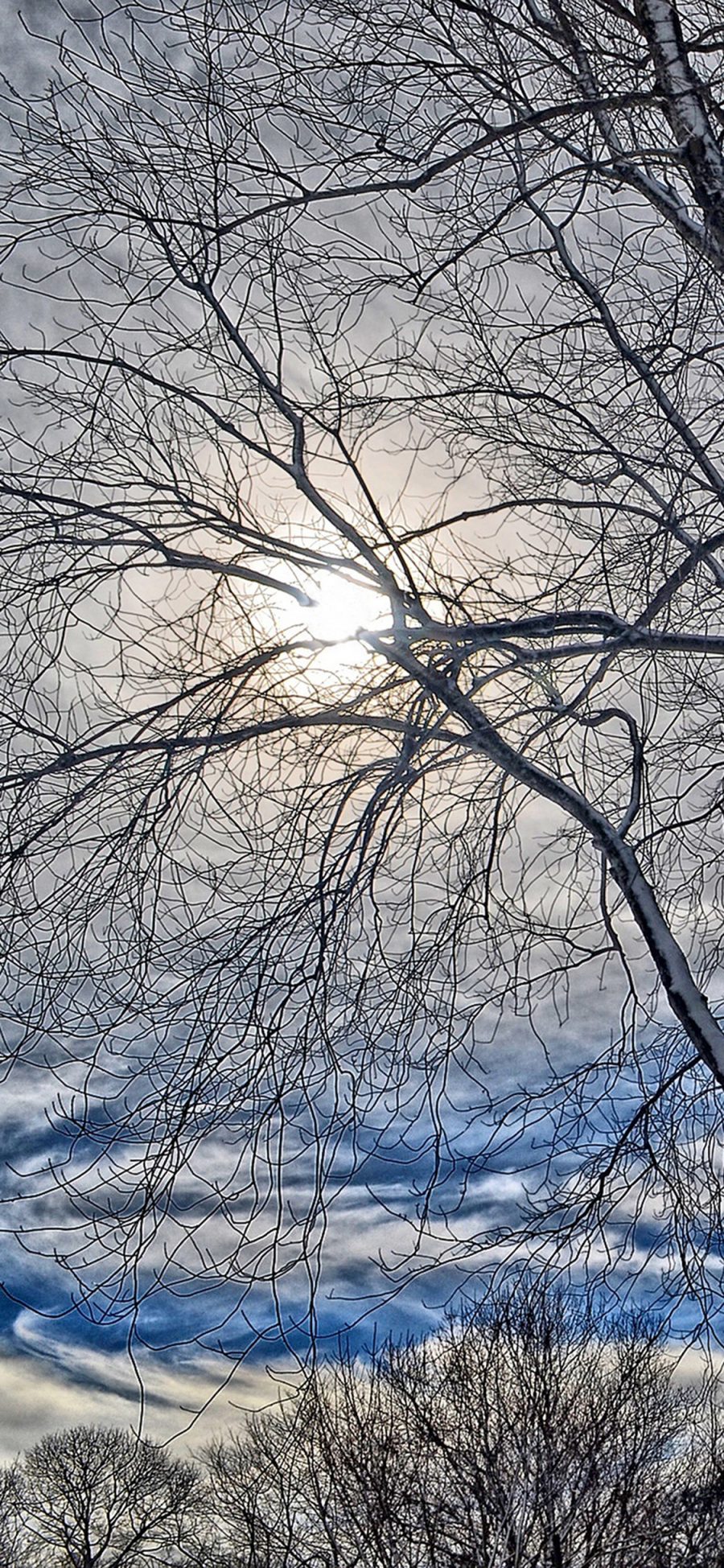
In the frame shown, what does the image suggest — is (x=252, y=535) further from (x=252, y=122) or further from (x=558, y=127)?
(x=558, y=127)

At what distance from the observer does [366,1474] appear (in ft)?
65.5

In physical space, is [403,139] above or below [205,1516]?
above

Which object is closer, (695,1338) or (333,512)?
(333,512)

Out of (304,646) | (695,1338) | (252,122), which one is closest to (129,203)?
(252,122)

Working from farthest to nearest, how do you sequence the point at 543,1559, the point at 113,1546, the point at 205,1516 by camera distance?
Answer: the point at 113,1546, the point at 205,1516, the point at 543,1559

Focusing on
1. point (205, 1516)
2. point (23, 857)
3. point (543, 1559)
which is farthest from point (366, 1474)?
point (23, 857)

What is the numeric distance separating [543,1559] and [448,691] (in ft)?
61.1

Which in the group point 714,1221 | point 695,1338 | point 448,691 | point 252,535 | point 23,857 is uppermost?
point 252,535

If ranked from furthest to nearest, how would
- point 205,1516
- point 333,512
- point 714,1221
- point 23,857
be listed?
point 205,1516
point 714,1221
point 333,512
point 23,857

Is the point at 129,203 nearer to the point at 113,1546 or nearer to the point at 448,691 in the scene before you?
the point at 448,691

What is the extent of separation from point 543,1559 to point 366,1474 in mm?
2790

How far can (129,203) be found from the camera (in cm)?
541

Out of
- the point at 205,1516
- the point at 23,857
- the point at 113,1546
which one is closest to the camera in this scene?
the point at 23,857

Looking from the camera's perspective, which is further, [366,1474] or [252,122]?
[366,1474]
